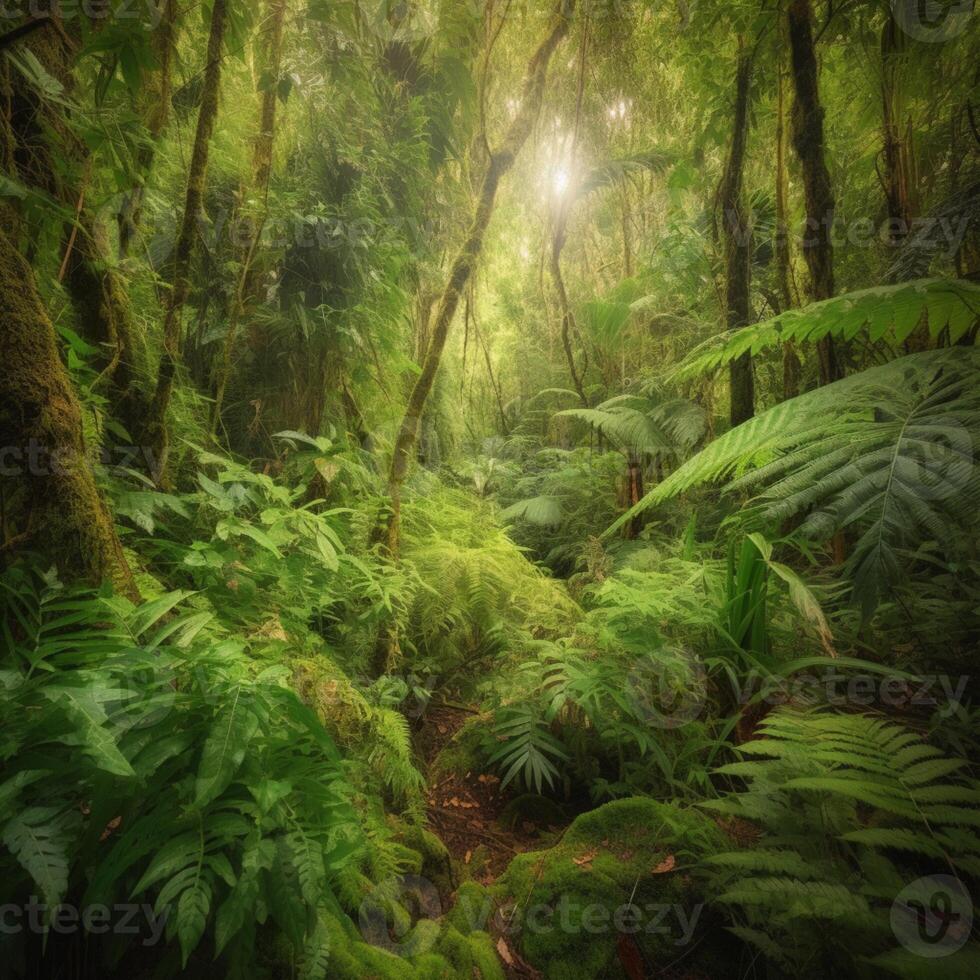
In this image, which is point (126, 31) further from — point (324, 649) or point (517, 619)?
point (517, 619)

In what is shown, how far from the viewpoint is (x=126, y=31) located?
59.7 inches

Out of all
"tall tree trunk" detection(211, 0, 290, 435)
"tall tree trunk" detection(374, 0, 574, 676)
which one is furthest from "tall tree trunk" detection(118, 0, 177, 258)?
"tall tree trunk" detection(374, 0, 574, 676)

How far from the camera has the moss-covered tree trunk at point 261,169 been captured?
2666 mm

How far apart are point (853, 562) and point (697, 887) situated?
1.09m

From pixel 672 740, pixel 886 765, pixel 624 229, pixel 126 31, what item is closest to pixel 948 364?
pixel 886 765

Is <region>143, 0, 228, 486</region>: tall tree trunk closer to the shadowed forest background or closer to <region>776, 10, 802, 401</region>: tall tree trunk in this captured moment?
the shadowed forest background

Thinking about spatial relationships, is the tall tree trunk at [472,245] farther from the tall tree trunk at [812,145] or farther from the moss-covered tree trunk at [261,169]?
the tall tree trunk at [812,145]

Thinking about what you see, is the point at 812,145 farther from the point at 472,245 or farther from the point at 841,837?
the point at 841,837

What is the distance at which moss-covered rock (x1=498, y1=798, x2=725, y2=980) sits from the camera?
140cm

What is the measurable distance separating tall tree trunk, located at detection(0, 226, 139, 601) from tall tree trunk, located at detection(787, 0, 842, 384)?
10.4 ft

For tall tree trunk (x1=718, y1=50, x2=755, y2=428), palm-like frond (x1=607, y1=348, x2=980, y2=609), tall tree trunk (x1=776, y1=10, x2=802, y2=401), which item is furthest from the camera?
tall tree trunk (x1=718, y1=50, x2=755, y2=428)
